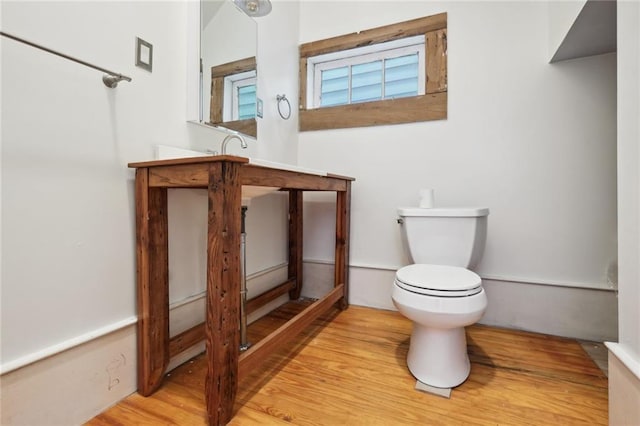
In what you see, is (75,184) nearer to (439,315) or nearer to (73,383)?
(73,383)

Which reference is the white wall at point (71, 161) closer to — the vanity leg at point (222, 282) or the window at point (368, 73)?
the vanity leg at point (222, 282)

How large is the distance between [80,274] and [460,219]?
160cm

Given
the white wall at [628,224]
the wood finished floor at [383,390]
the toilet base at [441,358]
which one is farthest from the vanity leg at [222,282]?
the white wall at [628,224]

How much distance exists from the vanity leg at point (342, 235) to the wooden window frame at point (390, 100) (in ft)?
1.62

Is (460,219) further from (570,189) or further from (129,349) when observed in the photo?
(129,349)

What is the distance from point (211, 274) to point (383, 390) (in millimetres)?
825

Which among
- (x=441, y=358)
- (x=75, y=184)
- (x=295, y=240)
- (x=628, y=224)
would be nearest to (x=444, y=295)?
(x=441, y=358)

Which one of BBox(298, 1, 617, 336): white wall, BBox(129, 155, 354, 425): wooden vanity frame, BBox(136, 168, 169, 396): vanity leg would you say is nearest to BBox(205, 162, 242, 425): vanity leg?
BBox(129, 155, 354, 425): wooden vanity frame

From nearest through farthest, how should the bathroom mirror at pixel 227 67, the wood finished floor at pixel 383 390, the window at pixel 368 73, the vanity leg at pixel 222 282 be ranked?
the vanity leg at pixel 222 282 < the wood finished floor at pixel 383 390 < the bathroom mirror at pixel 227 67 < the window at pixel 368 73

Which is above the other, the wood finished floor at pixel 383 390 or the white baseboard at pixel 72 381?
the white baseboard at pixel 72 381

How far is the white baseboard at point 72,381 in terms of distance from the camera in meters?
0.83

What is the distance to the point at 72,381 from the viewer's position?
957 millimetres

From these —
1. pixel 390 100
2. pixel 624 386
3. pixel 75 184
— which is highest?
pixel 390 100

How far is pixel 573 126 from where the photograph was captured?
161cm
